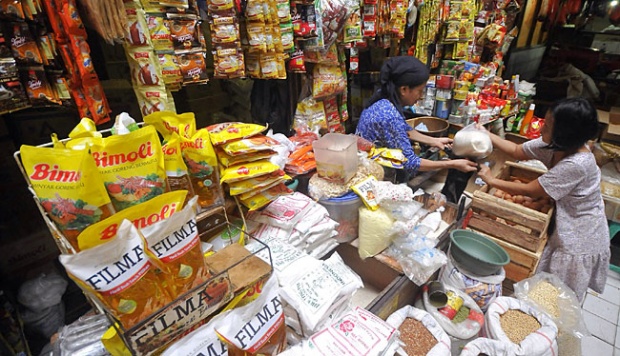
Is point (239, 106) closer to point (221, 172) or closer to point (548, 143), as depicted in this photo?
point (221, 172)

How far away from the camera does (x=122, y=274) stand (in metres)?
0.69

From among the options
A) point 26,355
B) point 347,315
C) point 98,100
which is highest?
point 98,100

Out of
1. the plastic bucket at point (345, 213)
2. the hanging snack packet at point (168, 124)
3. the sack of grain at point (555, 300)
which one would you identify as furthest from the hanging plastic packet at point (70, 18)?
the sack of grain at point (555, 300)

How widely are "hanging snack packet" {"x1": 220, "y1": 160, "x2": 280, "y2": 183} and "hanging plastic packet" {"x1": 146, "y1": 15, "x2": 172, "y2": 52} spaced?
696 millimetres

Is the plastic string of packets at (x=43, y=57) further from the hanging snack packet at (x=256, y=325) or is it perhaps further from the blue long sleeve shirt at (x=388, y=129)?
the blue long sleeve shirt at (x=388, y=129)

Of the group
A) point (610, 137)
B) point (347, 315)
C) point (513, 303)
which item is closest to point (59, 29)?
point (347, 315)

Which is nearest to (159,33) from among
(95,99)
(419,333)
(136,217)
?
(95,99)

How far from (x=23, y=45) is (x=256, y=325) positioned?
1327mm

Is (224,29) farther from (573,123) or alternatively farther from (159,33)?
(573,123)

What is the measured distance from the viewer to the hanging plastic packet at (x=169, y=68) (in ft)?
4.55

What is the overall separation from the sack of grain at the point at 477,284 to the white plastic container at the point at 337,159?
906 millimetres

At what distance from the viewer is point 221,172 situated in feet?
4.08

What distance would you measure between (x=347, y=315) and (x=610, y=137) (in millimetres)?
4268

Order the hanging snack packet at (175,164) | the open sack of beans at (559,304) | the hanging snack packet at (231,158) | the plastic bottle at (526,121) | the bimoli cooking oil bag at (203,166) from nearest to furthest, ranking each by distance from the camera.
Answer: the hanging snack packet at (175,164) → the bimoli cooking oil bag at (203,166) → the hanging snack packet at (231,158) → the open sack of beans at (559,304) → the plastic bottle at (526,121)
